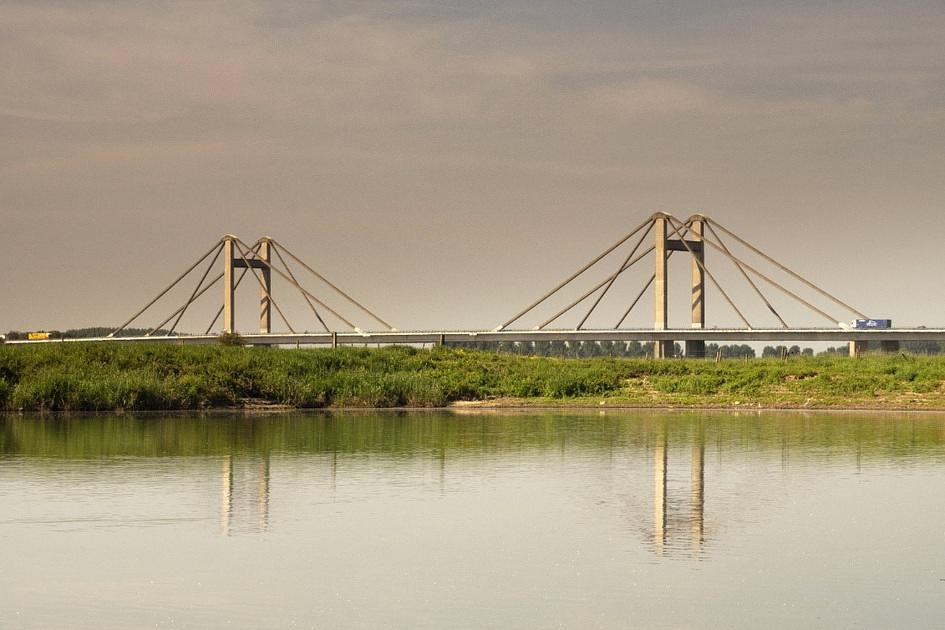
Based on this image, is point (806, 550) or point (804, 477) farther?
point (804, 477)

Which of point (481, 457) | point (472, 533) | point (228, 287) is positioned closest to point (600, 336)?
point (228, 287)

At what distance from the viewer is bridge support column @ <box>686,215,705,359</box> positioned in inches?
4222

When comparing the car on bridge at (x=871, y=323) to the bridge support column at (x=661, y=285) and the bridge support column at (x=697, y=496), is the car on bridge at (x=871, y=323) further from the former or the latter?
the bridge support column at (x=697, y=496)

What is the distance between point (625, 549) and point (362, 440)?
13639mm

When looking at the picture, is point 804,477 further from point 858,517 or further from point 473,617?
point 473,617

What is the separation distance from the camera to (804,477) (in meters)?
19.8

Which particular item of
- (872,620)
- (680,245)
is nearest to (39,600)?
(872,620)

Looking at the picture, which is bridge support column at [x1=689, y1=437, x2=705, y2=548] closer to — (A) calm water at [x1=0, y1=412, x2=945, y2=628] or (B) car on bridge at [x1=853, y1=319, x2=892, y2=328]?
(A) calm water at [x1=0, y1=412, x2=945, y2=628]

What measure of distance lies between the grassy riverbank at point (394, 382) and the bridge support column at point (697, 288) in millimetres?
60869

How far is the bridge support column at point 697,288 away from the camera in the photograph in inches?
4222

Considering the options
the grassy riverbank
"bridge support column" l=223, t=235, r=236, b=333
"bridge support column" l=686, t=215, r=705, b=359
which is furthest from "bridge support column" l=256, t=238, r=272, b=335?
the grassy riverbank

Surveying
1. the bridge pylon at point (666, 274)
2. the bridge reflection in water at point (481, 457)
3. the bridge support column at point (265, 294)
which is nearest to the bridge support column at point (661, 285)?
the bridge pylon at point (666, 274)

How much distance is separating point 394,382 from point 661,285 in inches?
2811

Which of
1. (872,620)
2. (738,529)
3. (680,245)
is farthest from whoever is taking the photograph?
(680,245)
